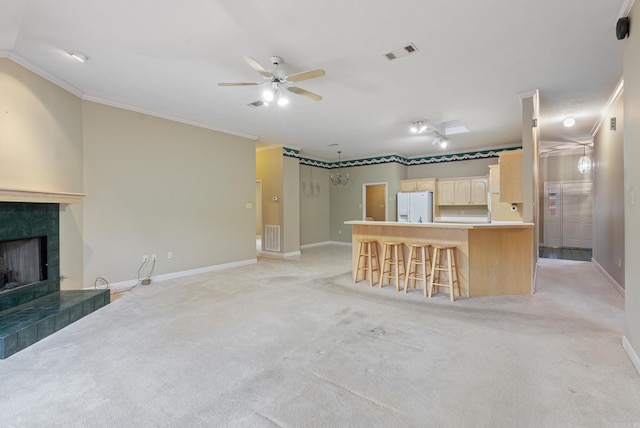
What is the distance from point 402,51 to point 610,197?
165 inches

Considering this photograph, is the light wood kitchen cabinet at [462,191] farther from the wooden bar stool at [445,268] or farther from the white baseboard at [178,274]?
the white baseboard at [178,274]

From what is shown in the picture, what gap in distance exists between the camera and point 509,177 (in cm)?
457

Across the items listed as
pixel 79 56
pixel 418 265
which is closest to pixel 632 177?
pixel 418 265

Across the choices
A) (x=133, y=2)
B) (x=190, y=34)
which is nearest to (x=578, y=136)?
(x=190, y=34)

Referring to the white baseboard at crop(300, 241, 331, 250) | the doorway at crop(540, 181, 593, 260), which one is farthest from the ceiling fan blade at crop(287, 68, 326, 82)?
the doorway at crop(540, 181, 593, 260)

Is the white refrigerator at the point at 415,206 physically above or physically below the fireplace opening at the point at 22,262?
above

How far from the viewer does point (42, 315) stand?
2881 mm

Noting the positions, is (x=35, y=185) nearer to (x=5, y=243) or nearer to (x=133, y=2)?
(x=5, y=243)

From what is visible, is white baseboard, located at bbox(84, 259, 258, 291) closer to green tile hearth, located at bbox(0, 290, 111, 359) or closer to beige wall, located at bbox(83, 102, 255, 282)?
beige wall, located at bbox(83, 102, 255, 282)

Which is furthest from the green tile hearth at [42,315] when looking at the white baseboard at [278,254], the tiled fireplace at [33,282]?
the white baseboard at [278,254]

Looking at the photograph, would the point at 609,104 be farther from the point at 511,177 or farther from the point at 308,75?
the point at 308,75

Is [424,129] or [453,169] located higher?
[424,129]

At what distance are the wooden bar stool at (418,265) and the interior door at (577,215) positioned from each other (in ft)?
21.9

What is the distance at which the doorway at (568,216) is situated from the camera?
8.08 metres
